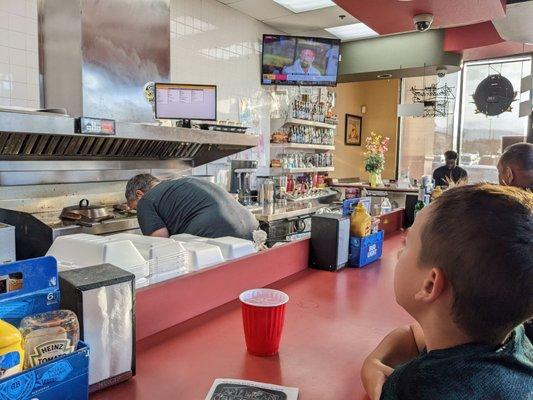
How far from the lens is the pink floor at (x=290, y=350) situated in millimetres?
967

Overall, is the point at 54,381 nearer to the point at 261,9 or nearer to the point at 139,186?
the point at 139,186

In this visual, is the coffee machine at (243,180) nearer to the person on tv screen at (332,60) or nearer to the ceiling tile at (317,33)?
the person on tv screen at (332,60)

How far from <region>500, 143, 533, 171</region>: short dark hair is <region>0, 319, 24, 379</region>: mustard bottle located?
2.64 m

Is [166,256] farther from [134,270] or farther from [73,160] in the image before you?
[73,160]

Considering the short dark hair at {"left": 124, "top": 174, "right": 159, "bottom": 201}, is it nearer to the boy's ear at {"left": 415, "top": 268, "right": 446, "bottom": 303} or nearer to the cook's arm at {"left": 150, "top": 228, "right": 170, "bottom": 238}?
the cook's arm at {"left": 150, "top": 228, "right": 170, "bottom": 238}

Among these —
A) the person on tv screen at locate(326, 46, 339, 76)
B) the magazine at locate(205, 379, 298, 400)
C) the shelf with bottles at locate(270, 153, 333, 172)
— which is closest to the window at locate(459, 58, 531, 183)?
the shelf with bottles at locate(270, 153, 333, 172)

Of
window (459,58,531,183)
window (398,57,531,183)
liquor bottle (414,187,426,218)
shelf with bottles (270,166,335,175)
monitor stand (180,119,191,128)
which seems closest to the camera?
liquor bottle (414,187,426,218)

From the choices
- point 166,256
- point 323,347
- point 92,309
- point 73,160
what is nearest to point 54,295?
point 92,309

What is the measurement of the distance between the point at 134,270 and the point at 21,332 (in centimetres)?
50

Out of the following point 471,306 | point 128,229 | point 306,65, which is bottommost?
point 128,229

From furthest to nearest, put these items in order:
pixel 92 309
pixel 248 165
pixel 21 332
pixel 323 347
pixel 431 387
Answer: pixel 248 165 → pixel 323 347 → pixel 92 309 → pixel 21 332 → pixel 431 387

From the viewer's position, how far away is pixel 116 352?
94 cm

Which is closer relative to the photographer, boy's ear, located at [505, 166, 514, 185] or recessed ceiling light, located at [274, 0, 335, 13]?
boy's ear, located at [505, 166, 514, 185]

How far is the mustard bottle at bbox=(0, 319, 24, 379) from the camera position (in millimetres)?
669
